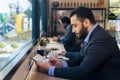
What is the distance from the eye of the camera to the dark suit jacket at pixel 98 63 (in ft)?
7.38

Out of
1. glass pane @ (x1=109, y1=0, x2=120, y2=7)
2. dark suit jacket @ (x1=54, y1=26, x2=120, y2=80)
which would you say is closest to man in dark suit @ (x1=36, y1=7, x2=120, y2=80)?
dark suit jacket @ (x1=54, y1=26, x2=120, y2=80)

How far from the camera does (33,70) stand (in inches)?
107

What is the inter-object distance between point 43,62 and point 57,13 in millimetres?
5647

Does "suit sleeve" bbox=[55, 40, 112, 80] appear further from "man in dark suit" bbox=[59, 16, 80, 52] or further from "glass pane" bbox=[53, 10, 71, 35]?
"glass pane" bbox=[53, 10, 71, 35]

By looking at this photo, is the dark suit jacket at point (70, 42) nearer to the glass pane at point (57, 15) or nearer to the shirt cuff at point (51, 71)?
the glass pane at point (57, 15)

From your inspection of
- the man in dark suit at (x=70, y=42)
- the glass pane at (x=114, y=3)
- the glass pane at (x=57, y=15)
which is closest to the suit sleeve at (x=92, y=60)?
the man in dark suit at (x=70, y=42)

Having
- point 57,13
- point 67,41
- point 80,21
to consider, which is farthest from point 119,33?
point 80,21

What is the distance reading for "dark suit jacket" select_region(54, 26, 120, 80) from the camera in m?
2.25

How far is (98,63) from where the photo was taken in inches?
88.4

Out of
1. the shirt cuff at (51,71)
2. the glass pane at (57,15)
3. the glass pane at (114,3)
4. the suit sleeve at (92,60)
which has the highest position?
the glass pane at (114,3)

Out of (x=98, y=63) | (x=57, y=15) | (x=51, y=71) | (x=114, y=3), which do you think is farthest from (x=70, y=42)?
(x=114, y=3)

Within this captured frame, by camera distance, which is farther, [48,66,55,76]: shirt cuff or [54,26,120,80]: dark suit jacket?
[48,66,55,76]: shirt cuff

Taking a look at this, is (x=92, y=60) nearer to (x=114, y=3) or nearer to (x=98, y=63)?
(x=98, y=63)

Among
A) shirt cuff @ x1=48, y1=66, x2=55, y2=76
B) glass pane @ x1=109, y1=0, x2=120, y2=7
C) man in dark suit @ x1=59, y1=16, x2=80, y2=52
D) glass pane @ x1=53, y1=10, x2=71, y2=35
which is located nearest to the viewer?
shirt cuff @ x1=48, y1=66, x2=55, y2=76
